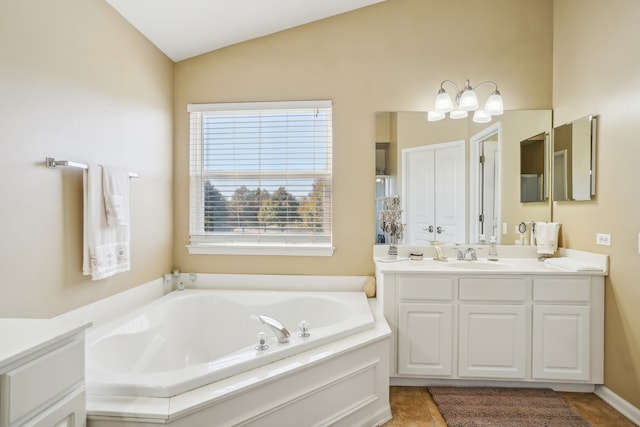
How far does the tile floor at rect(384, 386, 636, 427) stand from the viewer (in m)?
1.97

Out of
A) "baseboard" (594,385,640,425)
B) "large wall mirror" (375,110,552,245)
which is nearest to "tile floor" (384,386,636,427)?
"baseboard" (594,385,640,425)

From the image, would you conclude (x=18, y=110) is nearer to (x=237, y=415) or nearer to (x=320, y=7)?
(x=237, y=415)

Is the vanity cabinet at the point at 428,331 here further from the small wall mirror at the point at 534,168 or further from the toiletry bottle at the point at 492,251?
the small wall mirror at the point at 534,168

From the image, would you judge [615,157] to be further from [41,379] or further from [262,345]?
[41,379]

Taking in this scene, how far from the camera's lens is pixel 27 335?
1057mm

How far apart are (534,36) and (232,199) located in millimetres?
2754

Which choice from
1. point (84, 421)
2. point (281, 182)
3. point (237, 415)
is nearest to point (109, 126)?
point (281, 182)

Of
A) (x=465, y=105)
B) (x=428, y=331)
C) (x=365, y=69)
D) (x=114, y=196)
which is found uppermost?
(x=365, y=69)

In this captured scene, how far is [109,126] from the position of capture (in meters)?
2.12

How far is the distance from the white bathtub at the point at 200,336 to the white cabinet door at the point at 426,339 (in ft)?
1.02

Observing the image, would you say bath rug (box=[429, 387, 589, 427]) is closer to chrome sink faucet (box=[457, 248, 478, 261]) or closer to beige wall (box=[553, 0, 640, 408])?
beige wall (box=[553, 0, 640, 408])

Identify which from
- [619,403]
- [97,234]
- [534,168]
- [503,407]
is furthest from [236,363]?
[534,168]

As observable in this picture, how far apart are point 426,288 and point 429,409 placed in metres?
0.72

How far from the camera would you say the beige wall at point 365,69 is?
2.73m
